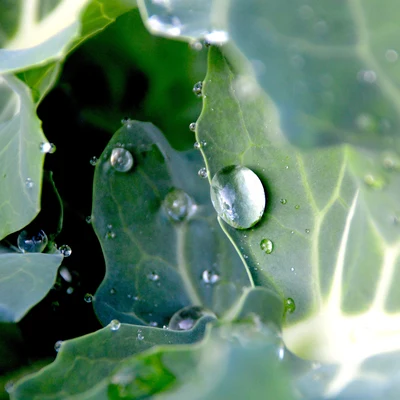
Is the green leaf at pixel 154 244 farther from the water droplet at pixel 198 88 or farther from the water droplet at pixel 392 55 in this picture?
the water droplet at pixel 392 55

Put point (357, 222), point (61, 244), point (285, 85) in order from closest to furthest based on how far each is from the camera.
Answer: point (285, 85)
point (357, 222)
point (61, 244)

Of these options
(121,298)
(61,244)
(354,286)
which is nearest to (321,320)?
(354,286)

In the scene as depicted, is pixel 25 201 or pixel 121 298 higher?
pixel 25 201

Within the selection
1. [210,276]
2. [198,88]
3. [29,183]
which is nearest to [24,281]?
[29,183]

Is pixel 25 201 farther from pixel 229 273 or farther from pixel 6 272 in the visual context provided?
pixel 229 273

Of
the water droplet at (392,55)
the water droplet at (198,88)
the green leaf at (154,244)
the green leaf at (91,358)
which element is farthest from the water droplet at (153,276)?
the water droplet at (392,55)

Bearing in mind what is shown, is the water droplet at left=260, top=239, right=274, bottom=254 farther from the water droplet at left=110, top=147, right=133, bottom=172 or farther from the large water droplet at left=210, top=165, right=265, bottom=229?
the water droplet at left=110, top=147, right=133, bottom=172

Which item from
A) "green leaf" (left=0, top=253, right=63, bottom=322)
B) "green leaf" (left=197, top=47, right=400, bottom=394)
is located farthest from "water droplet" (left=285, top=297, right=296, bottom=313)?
"green leaf" (left=0, top=253, right=63, bottom=322)
